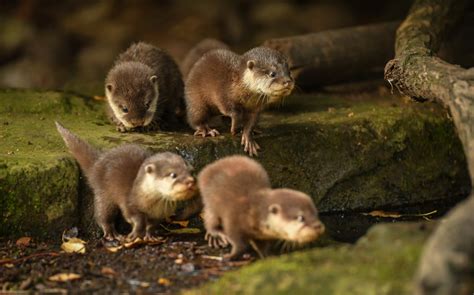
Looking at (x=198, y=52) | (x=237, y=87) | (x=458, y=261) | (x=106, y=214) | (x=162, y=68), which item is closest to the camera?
(x=458, y=261)

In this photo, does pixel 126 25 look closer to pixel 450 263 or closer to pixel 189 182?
pixel 189 182

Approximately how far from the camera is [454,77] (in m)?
5.68

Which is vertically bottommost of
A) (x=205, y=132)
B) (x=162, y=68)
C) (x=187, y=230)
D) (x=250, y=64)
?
(x=187, y=230)

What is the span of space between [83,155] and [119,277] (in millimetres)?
1410

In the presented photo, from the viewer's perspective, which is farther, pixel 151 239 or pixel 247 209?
pixel 151 239

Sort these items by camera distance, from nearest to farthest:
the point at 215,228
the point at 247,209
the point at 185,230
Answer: the point at 247,209, the point at 215,228, the point at 185,230

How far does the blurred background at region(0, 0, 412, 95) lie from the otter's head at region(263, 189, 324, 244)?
20.1ft

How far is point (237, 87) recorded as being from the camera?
6984mm

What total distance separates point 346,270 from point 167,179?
196 centimetres

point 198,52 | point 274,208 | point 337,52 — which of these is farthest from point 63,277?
point 337,52

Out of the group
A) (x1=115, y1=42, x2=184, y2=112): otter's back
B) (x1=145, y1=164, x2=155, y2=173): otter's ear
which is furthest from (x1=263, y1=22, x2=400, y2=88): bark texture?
(x1=145, y1=164, x2=155, y2=173): otter's ear

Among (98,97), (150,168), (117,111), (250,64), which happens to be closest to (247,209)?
(150,168)

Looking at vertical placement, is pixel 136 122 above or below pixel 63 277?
above

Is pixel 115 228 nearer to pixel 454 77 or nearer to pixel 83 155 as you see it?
pixel 83 155
